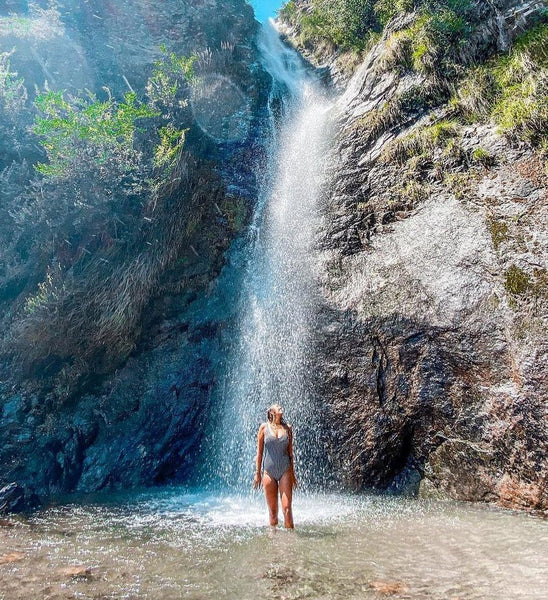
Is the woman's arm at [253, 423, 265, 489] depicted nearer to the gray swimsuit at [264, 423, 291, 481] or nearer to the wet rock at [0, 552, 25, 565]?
the gray swimsuit at [264, 423, 291, 481]

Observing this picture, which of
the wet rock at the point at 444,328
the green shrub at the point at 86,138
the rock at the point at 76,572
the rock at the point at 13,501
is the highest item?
the green shrub at the point at 86,138

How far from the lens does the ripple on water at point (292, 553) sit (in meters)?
3.66

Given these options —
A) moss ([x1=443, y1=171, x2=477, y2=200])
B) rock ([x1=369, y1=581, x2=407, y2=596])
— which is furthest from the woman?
moss ([x1=443, y1=171, x2=477, y2=200])

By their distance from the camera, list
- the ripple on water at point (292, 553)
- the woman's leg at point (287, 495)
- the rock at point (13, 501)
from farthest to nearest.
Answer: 1. the rock at point (13, 501)
2. the woman's leg at point (287, 495)
3. the ripple on water at point (292, 553)

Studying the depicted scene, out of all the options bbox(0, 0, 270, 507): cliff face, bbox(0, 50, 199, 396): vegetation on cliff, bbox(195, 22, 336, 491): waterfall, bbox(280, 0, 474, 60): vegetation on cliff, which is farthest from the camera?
bbox(0, 50, 199, 396): vegetation on cliff

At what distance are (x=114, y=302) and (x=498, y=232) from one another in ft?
29.3

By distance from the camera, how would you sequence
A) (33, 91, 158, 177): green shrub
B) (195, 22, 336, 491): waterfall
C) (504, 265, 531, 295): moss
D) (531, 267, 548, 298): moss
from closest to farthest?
(531, 267, 548, 298): moss
(504, 265, 531, 295): moss
(195, 22, 336, 491): waterfall
(33, 91, 158, 177): green shrub

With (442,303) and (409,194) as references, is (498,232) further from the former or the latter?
(409,194)

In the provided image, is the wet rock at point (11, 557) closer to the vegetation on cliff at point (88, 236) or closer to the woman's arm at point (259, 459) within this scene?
the woman's arm at point (259, 459)

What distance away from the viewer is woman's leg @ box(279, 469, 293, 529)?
18.2 ft

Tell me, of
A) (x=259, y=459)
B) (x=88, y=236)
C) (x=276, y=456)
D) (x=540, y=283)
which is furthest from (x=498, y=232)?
(x=88, y=236)

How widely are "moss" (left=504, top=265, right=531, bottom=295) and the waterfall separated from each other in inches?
152

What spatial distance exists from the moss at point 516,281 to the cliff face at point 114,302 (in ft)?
20.8

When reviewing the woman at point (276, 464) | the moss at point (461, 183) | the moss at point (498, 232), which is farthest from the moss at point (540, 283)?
the woman at point (276, 464)
